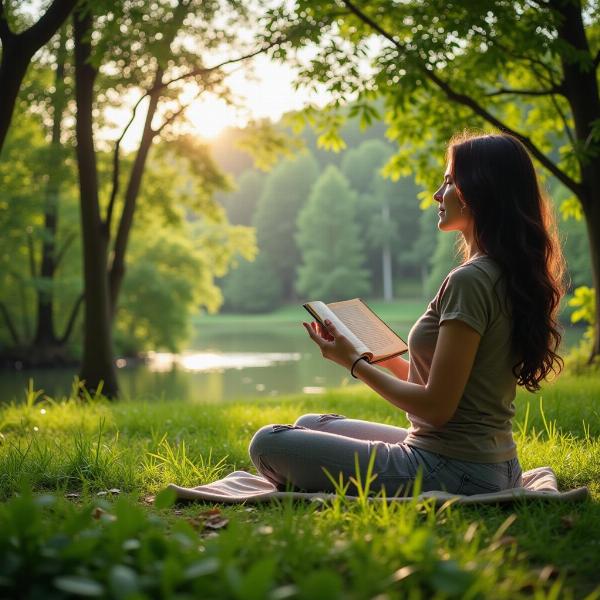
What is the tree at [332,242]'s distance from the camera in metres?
58.4

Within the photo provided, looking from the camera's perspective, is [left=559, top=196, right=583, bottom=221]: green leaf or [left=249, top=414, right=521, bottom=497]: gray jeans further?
[left=559, top=196, right=583, bottom=221]: green leaf

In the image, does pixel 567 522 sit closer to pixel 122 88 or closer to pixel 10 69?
pixel 10 69

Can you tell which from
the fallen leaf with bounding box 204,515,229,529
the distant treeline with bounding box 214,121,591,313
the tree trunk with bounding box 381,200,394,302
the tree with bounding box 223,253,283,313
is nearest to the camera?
the fallen leaf with bounding box 204,515,229,529

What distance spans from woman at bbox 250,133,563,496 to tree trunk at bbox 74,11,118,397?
676 cm

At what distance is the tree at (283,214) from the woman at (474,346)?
217 ft

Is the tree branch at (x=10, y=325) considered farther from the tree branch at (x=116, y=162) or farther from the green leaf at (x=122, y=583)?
the green leaf at (x=122, y=583)

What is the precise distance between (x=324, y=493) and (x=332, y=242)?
57.1 metres

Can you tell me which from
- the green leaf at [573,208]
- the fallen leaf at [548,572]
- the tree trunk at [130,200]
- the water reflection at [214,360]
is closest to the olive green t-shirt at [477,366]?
the fallen leaf at [548,572]

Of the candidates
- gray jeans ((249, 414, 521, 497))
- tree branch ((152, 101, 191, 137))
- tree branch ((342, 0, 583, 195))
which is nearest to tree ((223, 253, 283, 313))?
tree branch ((152, 101, 191, 137))

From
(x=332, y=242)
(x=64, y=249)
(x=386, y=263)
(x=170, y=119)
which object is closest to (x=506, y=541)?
(x=170, y=119)

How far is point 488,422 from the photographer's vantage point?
2.80m

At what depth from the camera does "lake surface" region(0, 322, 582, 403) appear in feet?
53.2

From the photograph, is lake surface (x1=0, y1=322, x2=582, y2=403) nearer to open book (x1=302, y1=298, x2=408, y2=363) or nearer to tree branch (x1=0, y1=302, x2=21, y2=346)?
tree branch (x1=0, y1=302, x2=21, y2=346)

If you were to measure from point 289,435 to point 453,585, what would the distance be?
1.32 meters
